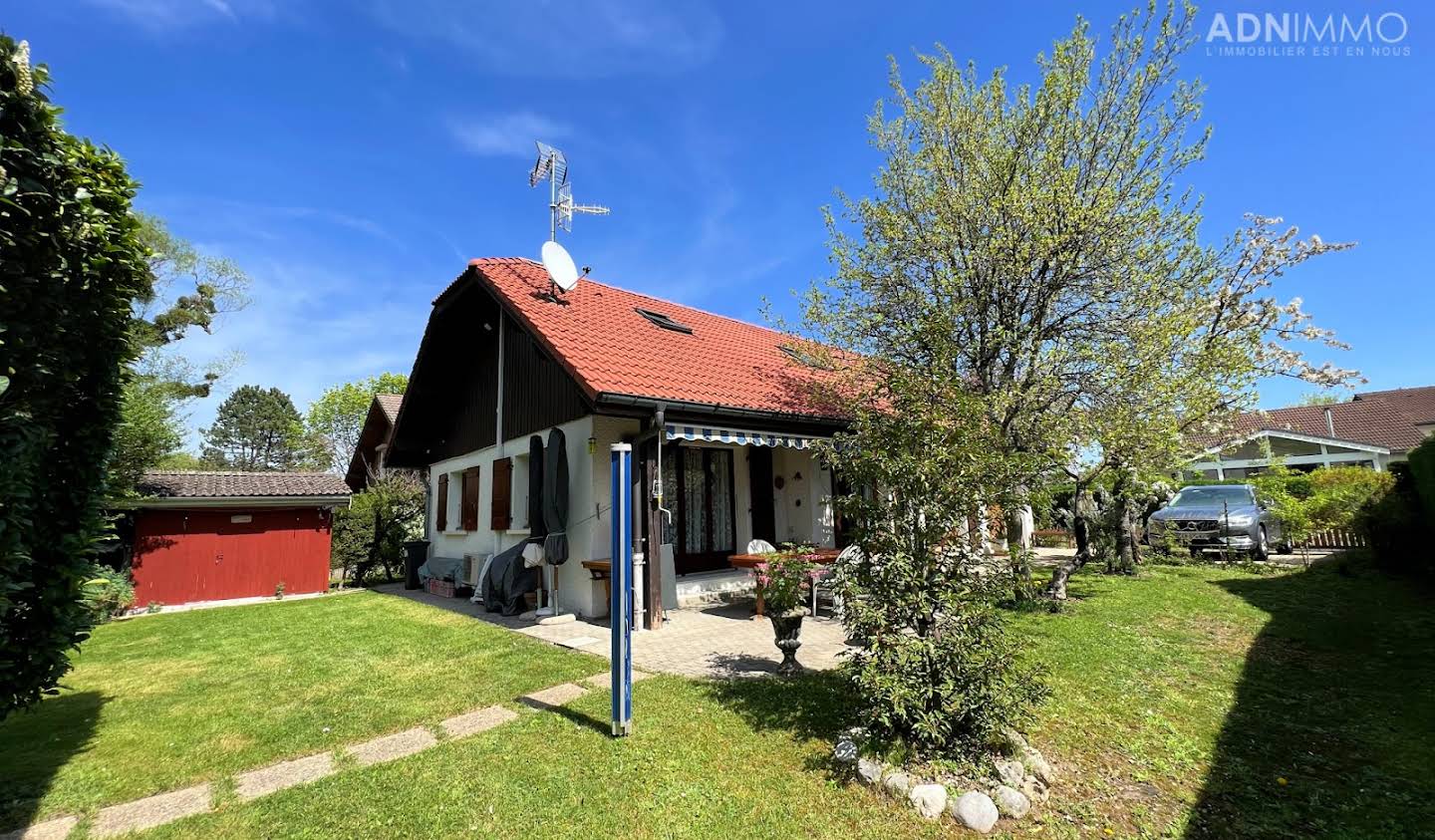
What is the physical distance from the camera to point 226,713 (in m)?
6.54

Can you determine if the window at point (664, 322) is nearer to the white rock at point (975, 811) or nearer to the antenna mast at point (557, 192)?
the antenna mast at point (557, 192)

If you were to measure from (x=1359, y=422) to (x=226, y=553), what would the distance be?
60.8 meters

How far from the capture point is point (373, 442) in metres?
24.0

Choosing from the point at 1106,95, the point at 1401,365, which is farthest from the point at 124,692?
the point at 1401,365

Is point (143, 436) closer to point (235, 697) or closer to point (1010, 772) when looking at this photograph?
point (235, 697)

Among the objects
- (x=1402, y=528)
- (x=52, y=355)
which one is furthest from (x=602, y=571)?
(x=1402, y=528)

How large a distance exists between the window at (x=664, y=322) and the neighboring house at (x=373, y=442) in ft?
41.5

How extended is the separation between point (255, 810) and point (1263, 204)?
75.8 feet

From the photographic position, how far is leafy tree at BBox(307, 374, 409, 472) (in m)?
53.8

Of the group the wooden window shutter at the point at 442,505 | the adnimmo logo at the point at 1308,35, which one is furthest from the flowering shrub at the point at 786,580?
the wooden window shutter at the point at 442,505

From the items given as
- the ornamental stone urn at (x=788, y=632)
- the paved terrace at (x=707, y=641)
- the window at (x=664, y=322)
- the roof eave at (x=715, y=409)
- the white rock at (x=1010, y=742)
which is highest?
the window at (x=664, y=322)

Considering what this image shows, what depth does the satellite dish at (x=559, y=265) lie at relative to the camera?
12.7 m

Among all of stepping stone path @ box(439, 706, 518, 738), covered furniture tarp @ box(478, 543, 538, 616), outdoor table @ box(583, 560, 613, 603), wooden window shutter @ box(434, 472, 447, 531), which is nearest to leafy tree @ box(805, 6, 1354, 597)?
outdoor table @ box(583, 560, 613, 603)

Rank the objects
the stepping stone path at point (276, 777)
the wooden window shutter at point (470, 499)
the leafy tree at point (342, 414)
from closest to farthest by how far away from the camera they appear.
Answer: the stepping stone path at point (276, 777)
the wooden window shutter at point (470, 499)
the leafy tree at point (342, 414)
